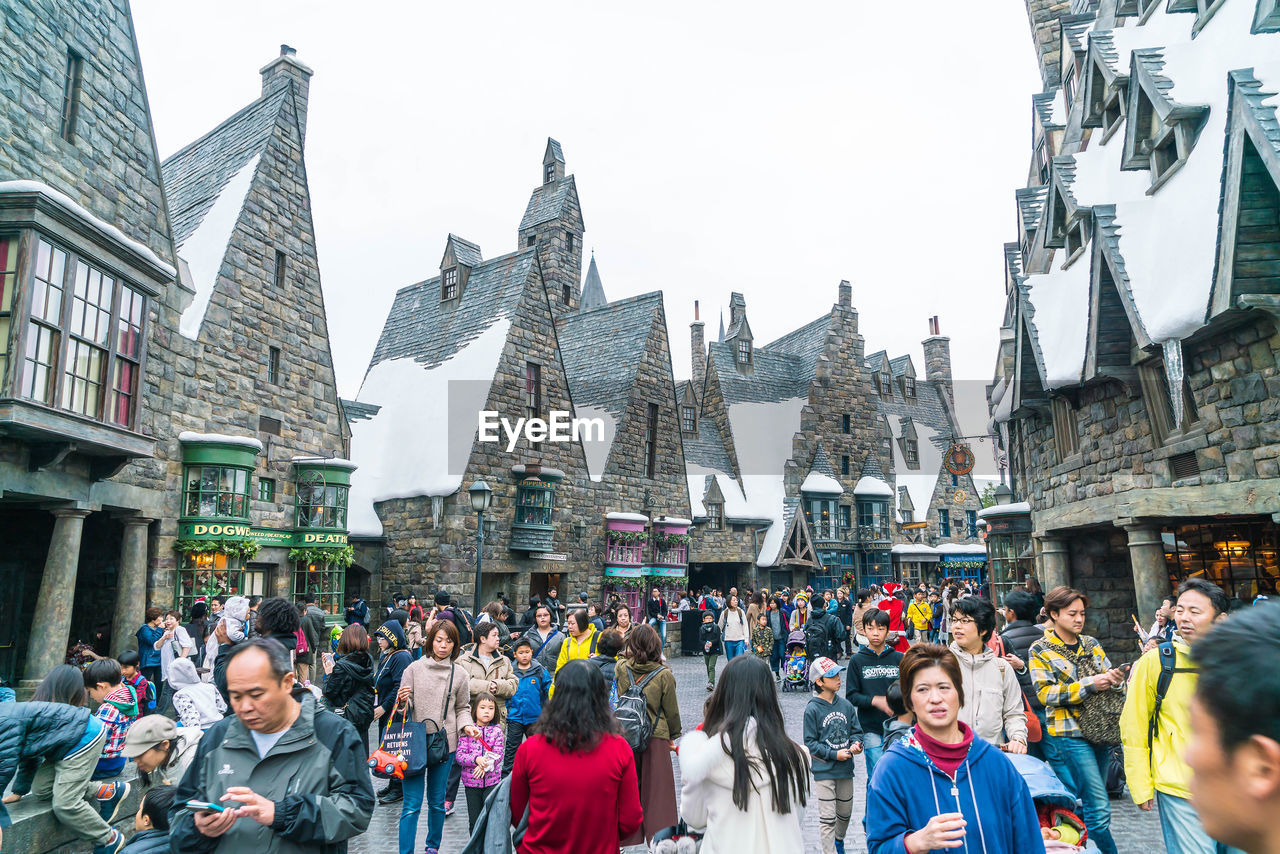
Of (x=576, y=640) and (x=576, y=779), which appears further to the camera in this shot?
(x=576, y=640)

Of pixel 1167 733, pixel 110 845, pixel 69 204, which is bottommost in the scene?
pixel 110 845

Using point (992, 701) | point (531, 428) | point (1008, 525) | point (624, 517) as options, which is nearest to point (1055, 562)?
point (1008, 525)

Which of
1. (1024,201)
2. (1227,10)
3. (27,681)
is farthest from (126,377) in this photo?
(1024,201)

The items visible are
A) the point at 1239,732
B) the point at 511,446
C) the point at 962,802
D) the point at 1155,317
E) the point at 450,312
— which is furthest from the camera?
the point at 450,312

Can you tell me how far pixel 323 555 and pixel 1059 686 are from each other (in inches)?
540

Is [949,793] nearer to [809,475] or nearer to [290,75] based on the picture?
[290,75]

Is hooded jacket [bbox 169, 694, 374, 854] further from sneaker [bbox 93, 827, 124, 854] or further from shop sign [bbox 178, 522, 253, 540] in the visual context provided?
shop sign [bbox 178, 522, 253, 540]

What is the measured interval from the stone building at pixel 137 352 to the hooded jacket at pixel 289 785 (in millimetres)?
7684

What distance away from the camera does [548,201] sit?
32156 millimetres

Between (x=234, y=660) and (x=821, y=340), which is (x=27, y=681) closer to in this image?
(x=234, y=660)

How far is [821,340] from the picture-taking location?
109ft

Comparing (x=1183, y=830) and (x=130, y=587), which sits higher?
(x=130, y=587)

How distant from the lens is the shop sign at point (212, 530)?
1298 centimetres

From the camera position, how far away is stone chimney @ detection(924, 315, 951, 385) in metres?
41.9
